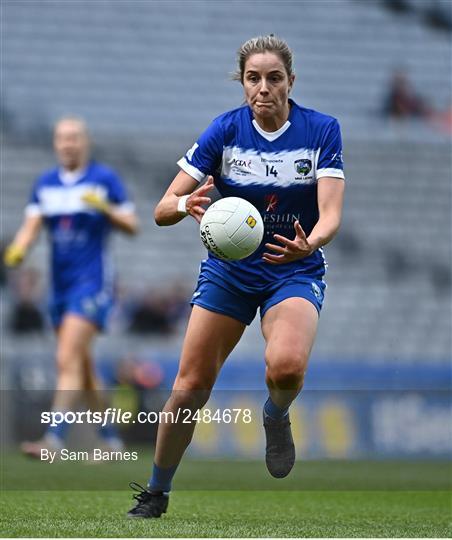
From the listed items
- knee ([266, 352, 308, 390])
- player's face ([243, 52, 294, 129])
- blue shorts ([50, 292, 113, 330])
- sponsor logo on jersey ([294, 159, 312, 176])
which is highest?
blue shorts ([50, 292, 113, 330])

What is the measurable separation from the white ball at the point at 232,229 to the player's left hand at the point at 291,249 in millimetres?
88

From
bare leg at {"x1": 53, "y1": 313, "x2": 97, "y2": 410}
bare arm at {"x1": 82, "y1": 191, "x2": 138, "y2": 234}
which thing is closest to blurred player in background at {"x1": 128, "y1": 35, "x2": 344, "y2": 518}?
bare leg at {"x1": 53, "y1": 313, "x2": 97, "y2": 410}

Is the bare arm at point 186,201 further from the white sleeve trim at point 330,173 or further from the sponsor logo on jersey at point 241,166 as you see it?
the white sleeve trim at point 330,173

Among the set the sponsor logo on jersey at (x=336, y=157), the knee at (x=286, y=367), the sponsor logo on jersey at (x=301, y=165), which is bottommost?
the knee at (x=286, y=367)

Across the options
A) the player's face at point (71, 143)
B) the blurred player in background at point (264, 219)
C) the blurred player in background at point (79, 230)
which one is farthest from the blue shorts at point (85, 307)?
the blurred player in background at point (264, 219)

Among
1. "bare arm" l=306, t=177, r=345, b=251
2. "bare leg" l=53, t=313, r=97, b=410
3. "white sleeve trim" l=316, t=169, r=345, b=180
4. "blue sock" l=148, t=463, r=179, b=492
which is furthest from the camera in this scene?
"bare leg" l=53, t=313, r=97, b=410

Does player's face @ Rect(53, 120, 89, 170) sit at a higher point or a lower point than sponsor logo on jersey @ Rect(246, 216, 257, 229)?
higher

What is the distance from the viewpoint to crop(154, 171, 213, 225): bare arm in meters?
5.50

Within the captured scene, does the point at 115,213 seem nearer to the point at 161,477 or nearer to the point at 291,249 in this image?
the point at 161,477

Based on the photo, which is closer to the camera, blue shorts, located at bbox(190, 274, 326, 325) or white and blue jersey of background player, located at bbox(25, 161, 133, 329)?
blue shorts, located at bbox(190, 274, 326, 325)

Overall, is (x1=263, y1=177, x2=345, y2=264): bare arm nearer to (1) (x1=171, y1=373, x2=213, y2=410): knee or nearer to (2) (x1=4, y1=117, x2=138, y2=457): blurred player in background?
(1) (x1=171, y1=373, x2=213, y2=410): knee

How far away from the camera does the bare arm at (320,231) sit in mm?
5426

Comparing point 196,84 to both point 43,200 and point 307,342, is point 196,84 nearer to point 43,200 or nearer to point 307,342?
point 43,200

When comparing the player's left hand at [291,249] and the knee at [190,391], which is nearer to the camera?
the player's left hand at [291,249]
